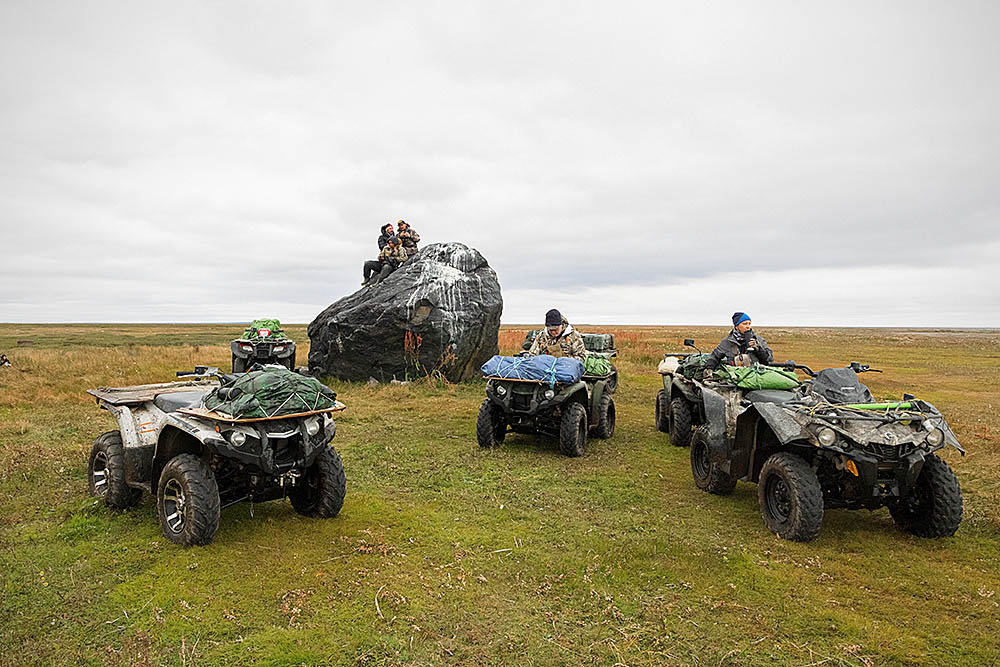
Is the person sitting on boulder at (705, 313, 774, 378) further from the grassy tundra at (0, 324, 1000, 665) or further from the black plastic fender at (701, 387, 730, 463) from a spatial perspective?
the grassy tundra at (0, 324, 1000, 665)

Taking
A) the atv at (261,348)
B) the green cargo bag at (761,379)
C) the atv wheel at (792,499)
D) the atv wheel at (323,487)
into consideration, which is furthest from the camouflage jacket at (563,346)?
the atv at (261,348)

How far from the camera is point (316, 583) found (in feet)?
14.1

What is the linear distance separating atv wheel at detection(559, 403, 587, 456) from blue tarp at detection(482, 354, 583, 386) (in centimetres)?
44

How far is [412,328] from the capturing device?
1484 centimetres

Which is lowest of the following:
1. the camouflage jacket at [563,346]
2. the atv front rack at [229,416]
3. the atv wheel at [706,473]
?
the atv wheel at [706,473]

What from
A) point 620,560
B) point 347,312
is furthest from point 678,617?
point 347,312

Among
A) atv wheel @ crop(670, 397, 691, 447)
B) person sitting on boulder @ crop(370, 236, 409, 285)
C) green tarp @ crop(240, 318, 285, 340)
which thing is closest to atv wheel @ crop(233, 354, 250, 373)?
green tarp @ crop(240, 318, 285, 340)

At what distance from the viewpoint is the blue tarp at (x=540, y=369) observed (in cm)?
805

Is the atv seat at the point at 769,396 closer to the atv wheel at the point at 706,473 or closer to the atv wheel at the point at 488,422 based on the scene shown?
the atv wheel at the point at 706,473

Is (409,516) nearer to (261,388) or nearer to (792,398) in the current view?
(261,388)

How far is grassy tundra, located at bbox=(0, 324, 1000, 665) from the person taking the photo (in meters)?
3.55

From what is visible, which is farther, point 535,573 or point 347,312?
point 347,312

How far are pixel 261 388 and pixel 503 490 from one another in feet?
10.2

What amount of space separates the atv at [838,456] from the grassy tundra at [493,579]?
0.29 meters
